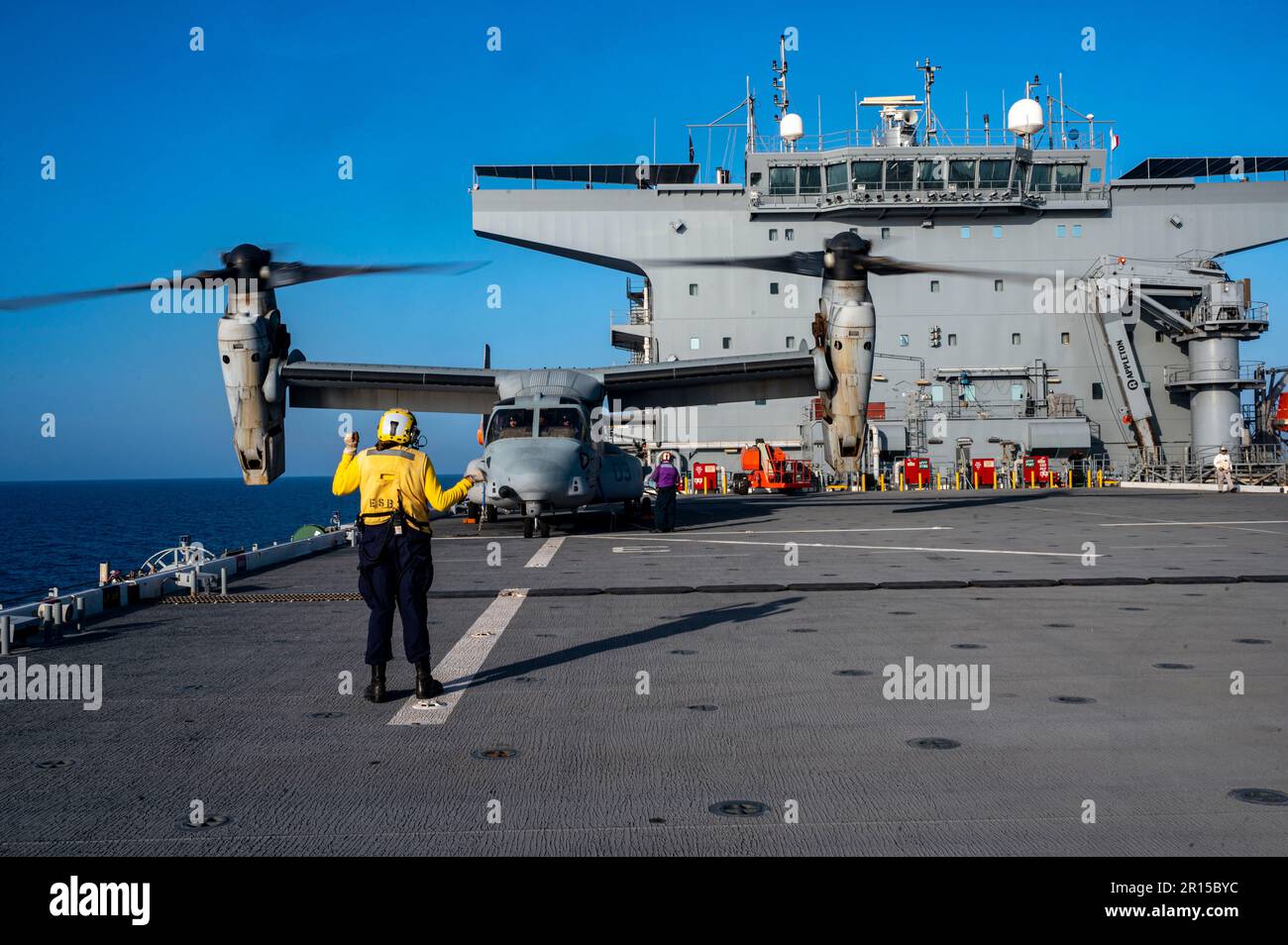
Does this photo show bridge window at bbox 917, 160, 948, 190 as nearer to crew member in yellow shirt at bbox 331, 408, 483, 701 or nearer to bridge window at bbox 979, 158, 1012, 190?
bridge window at bbox 979, 158, 1012, 190

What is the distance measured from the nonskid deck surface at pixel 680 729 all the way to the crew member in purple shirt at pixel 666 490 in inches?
364

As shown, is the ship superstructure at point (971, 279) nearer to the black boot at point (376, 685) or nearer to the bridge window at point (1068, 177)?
the bridge window at point (1068, 177)

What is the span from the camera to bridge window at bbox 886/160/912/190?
42781 mm

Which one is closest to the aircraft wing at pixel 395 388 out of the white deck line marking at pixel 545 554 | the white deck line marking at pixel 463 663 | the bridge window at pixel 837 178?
the white deck line marking at pixel 545 554

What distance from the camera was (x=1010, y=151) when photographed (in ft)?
138

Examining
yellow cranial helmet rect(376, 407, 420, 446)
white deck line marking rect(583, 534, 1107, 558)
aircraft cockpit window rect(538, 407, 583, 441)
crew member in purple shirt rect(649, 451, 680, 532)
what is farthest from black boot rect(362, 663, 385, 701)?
crew member in purple shirt rect(649, 451, 680, 532)

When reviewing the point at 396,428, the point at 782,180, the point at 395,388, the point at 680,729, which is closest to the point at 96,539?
the point at 395,388

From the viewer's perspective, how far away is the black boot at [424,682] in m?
6.63

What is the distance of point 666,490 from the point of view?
70.5ft

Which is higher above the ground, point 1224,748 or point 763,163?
point 763,163
